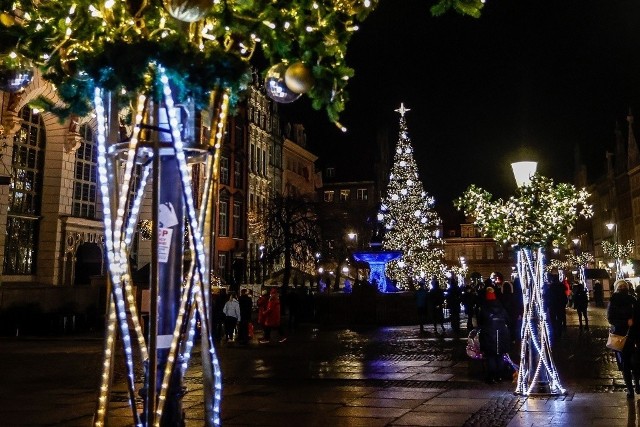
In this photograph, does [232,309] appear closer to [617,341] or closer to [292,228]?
[617,341]

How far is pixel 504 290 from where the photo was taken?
17234mm

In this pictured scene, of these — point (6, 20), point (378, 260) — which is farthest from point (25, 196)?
point (6, 20)

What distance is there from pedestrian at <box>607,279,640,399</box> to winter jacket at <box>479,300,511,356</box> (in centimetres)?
198

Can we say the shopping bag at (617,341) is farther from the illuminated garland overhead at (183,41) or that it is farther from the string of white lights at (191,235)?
the string of white lights at (191,235)

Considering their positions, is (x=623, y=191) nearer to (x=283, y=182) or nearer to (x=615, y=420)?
(x=283, y=182)

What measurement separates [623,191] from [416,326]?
57.5 meters

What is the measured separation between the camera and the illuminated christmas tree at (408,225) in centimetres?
5416

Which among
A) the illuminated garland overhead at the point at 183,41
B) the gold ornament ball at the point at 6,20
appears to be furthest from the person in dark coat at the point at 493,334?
the gold ornament ball at the point at 6,20

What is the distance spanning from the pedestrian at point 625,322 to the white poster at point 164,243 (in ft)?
27.8

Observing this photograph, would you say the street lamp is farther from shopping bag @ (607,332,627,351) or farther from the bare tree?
the bare tree

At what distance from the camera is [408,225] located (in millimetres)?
54500

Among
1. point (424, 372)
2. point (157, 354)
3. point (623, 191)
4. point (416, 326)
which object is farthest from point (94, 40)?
point (623, 191)

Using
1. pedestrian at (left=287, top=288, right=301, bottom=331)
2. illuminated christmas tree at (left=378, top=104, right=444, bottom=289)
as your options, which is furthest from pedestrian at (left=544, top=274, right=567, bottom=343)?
illuminated christmas tree at (left=378, top=104, right=444, bottom=289)

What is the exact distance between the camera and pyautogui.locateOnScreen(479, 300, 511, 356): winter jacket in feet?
41.7
